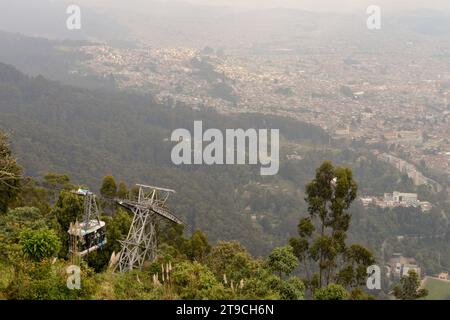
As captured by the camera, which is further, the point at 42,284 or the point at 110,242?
the point at 110,242

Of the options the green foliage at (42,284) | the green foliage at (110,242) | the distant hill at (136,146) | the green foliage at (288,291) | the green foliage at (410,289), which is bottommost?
the distant hill at (136,146)

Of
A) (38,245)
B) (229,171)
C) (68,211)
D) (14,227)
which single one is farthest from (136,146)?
(38,245)

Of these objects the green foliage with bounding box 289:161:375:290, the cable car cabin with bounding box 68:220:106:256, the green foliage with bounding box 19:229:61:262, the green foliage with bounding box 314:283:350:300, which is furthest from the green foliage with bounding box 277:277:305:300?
the cable car cabin with bounding box 68:220:106:256

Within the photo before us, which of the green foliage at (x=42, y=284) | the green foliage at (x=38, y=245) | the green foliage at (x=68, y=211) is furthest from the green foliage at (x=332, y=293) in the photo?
the green foliage at (x=68, y=211)

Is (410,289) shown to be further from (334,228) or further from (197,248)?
(197,248)

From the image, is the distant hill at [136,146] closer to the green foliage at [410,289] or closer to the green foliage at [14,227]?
the green foliage at [410,289]

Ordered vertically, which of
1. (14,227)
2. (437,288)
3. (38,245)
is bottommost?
(437,288)
